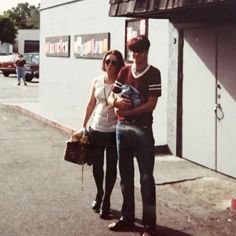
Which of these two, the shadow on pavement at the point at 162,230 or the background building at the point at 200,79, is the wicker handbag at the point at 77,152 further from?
the background building at the point at 200,79

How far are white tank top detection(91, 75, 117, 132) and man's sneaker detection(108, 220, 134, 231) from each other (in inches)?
37.6

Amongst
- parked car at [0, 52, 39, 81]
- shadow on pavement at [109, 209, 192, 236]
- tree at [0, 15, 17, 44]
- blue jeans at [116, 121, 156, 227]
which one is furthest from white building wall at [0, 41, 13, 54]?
blue jeans at [116, 121, 156, 227]

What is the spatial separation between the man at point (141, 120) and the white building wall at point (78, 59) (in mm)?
4347

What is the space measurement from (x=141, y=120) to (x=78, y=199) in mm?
1923

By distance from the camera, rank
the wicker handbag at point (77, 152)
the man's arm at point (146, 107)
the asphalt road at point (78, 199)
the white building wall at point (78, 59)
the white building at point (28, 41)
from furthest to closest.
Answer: the white building at point (28, 41) → the white building wall at point (78, 59) → the wicker handbag at point (77, 152) → the asphalt road at point (78, 199) → the man's arm at point (146, 107)

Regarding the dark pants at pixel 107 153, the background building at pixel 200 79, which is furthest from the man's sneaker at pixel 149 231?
the background building at pixel 200 79

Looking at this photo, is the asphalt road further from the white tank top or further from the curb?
the curb

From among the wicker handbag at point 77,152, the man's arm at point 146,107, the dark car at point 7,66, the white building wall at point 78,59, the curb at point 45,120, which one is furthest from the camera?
the dark car at point 7,66

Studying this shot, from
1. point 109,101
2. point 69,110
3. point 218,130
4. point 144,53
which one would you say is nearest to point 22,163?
point 218,130

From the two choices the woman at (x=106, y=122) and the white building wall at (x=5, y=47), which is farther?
the white building wall at (x=5, y=47)

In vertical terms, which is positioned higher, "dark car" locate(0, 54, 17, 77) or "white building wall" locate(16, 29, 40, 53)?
"white building wall" locate(16, 29, 40, 53)

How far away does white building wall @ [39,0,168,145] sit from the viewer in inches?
378

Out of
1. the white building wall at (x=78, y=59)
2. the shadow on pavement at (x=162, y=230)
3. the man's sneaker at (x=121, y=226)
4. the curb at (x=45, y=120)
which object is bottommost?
the shadow on pavement at (x=162, y=230)

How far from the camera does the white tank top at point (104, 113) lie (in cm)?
546
